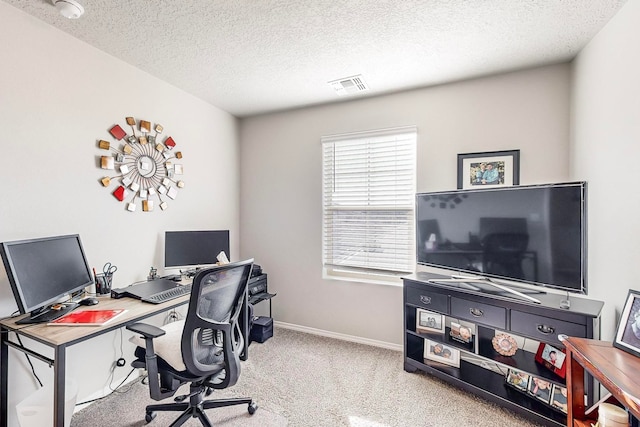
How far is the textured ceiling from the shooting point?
1627 millimetres

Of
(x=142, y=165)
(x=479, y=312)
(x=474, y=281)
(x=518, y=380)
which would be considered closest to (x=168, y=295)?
(x=142, y=165)

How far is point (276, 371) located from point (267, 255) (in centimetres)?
132

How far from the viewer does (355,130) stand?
2928 mm

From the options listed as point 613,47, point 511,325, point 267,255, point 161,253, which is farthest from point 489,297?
point 161,253

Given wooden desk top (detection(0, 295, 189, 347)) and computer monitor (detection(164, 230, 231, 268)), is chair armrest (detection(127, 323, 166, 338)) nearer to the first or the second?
wooden desk top (detection(0, 295, 189, 347))

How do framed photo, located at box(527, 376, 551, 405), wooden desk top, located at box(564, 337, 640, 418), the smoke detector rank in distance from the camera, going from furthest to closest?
framed photo, located at box(527, 376, 551, 405)
the smoke detector
wooden desk top, located at box(564, 337, 640, 418)

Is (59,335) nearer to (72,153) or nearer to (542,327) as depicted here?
(72,153)

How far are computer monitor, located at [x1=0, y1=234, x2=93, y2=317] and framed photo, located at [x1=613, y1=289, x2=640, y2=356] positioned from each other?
2.87 metres

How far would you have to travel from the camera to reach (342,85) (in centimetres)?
260

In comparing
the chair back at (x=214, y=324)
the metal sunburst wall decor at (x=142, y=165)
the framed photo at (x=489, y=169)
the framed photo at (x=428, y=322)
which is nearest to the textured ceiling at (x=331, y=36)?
the metal sunburst wall decor at (x=142, y=165)

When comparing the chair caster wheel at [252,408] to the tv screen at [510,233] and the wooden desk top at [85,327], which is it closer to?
the wooden desk top at [85,327]

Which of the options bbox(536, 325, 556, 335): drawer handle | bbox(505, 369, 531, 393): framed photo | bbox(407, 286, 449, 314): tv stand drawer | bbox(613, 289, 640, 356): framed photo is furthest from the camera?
bbox(407, 286, 449, 314): tv stand drawer

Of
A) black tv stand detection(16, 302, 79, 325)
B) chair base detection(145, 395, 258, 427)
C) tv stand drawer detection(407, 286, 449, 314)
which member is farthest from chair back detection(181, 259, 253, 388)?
tv stand drawer detection(407, 286, 449, 314)

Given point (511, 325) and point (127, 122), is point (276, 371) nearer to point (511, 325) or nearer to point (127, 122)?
point (511, 325)
